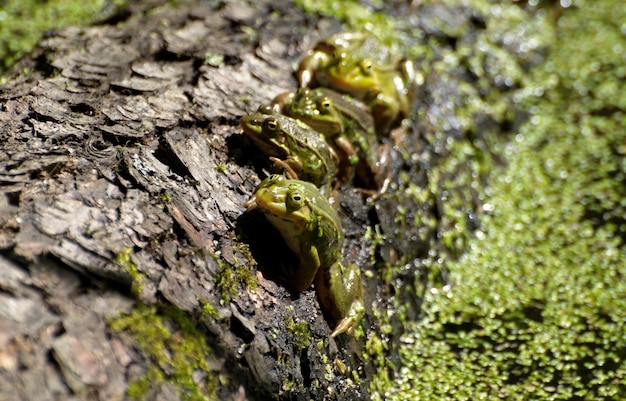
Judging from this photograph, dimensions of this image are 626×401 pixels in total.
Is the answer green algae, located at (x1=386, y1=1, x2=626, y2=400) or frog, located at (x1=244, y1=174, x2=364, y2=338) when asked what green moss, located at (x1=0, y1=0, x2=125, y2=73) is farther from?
green algae, located at (x1=386, y1=1, x2=626, y2=400)

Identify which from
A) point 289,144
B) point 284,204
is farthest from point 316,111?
point 284,204

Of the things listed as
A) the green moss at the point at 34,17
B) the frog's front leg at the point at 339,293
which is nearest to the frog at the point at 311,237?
the frog's front leg at the point at 339,293

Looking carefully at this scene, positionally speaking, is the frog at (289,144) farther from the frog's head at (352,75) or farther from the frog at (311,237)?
the frog's head at (352,75)

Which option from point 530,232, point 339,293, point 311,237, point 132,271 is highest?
point 132,271

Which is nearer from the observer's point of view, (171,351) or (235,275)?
(171,351)

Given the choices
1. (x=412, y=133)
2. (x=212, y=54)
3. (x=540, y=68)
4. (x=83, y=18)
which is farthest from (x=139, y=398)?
(x=540, y=68)

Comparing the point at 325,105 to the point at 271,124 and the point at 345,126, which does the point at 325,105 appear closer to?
the point at 345,126

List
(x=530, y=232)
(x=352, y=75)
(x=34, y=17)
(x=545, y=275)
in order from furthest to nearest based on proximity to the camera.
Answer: (x=34, y=17) → (x=530, y=232) → (x=545, y=275) → (x=352, y=75)
